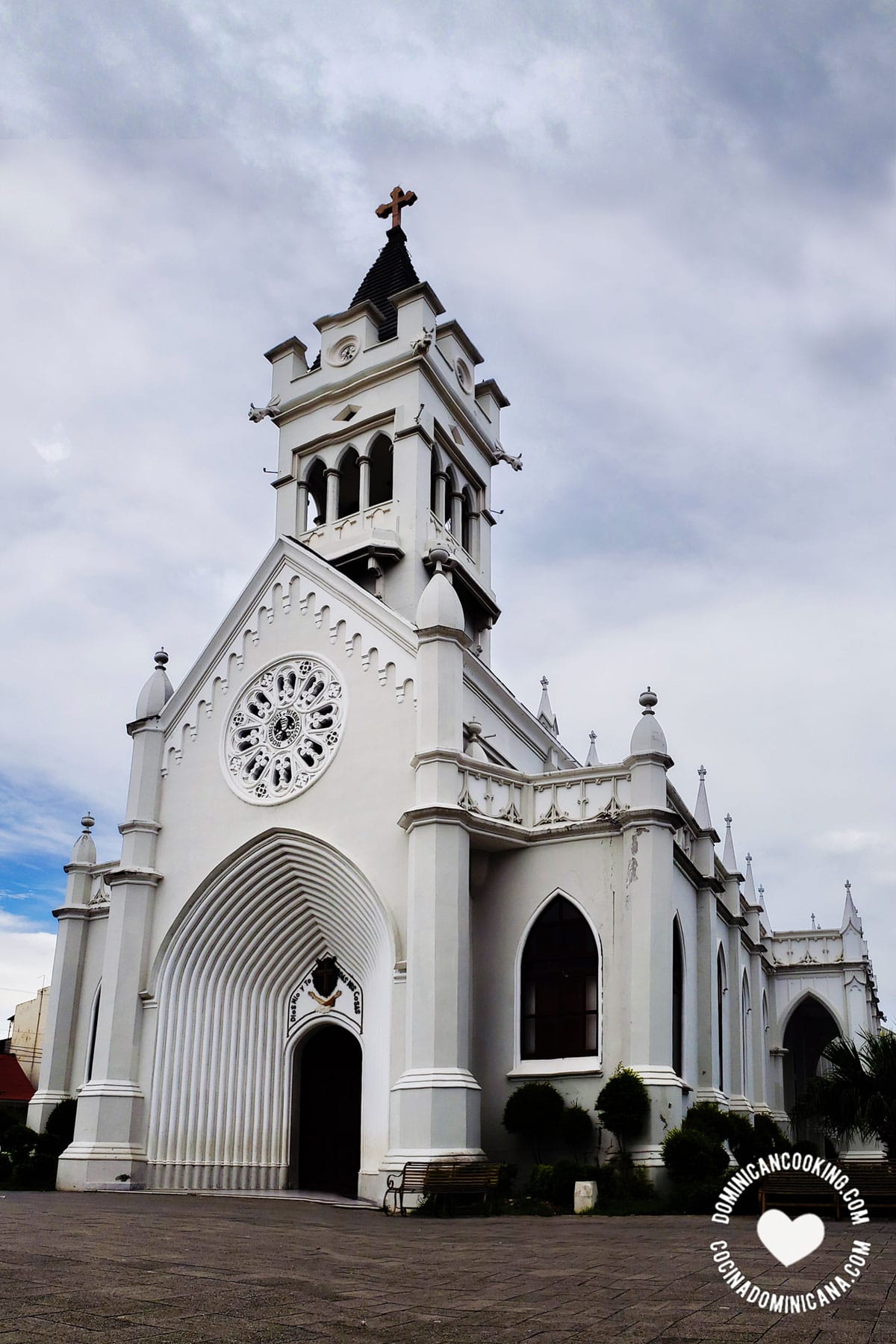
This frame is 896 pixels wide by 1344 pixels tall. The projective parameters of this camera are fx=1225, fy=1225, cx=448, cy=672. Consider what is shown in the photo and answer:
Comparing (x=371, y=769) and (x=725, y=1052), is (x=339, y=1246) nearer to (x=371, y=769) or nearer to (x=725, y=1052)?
(x=371, y=769)

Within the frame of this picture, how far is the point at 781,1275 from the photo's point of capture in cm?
969

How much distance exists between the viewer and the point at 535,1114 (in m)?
21.0

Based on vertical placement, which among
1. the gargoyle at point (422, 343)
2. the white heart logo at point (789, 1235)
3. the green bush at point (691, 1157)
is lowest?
the white heart logo at point (789, 1235)

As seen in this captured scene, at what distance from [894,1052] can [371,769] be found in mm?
10766

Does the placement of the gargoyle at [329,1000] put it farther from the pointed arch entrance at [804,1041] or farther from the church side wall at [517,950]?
the pointed arch entrance at [804,1041]

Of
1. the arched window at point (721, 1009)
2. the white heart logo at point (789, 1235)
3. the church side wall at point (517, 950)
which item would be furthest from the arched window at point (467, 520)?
the white heart logo at point (789, 1235)

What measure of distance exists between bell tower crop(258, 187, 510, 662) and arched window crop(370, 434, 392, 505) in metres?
0.03

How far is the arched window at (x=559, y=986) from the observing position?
22203mm

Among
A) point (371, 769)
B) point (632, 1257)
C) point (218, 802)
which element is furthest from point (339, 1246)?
point (218, 802)

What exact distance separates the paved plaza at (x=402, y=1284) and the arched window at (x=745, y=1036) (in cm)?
1617

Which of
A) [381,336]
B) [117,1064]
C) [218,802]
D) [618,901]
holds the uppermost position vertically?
[381,336]

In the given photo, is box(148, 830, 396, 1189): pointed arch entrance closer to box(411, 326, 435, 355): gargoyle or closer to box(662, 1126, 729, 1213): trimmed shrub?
box(662, 1126, 729, 1213): trimmed shrub

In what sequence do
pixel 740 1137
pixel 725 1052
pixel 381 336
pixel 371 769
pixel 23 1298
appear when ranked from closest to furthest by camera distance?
pixel 23 1298 < pixel 740 1137 < pixel 371 769 < pixel 725 1052 < pixel 381 336

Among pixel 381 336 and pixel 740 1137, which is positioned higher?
pixel 381 336
